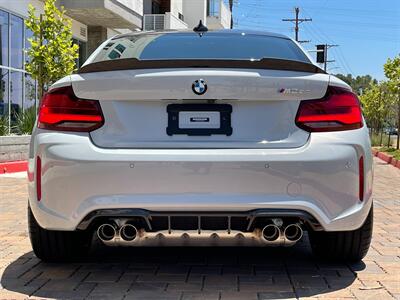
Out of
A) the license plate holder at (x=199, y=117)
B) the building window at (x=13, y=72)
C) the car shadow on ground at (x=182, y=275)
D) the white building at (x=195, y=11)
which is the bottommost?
the car shadow on ground at (x=182, y=275)

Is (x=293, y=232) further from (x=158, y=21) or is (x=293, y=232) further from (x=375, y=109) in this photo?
(x=375, y=109)

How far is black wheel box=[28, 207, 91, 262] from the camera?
3740 mm

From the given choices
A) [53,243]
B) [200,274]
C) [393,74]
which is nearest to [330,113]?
[200,274]

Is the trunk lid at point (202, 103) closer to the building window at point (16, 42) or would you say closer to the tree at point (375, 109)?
the building window at point (16, 42)

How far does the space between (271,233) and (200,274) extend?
26.6 inches

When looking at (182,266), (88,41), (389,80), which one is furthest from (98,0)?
(182,266)

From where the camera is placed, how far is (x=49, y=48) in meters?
13.5

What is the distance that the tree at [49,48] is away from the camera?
13.6 meters

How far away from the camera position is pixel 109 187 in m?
3.21

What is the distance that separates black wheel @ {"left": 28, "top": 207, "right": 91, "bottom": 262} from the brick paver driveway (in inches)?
3.5

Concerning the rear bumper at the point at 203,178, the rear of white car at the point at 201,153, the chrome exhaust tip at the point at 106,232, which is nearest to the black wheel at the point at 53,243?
the rear of white car at the point at 201,153

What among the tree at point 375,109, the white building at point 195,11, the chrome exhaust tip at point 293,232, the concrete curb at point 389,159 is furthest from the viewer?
the white building at point 195,11

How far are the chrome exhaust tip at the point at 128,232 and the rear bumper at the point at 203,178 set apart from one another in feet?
0.70

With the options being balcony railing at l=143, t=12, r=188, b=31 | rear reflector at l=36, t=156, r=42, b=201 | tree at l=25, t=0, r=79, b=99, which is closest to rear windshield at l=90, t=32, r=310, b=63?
rear reflector at l=36, t=156, r=42, b=201
